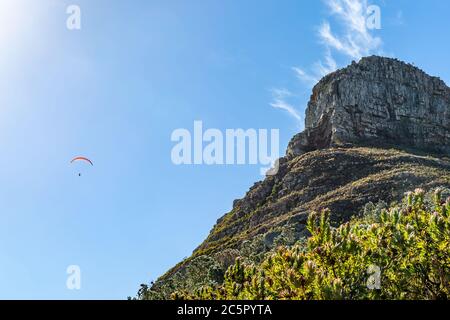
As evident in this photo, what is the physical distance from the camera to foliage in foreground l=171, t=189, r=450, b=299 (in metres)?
20.4

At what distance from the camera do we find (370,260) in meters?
21.5

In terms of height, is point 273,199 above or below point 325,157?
below

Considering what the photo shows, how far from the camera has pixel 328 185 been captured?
16938 cm

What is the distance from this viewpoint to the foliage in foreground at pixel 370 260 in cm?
2036

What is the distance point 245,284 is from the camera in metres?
22.1
